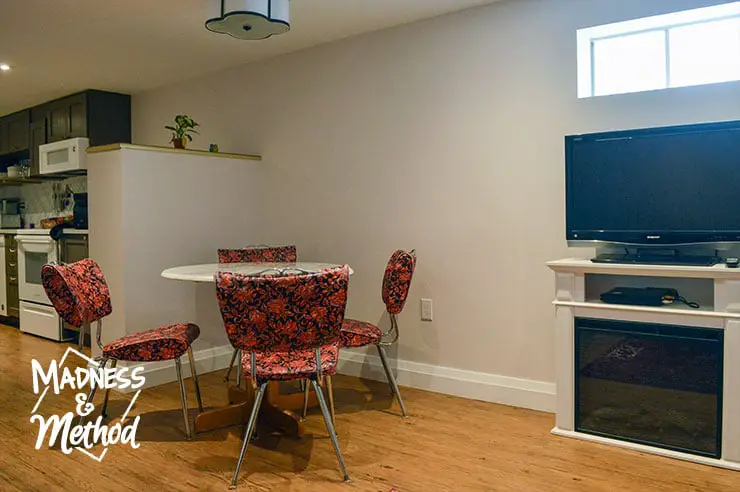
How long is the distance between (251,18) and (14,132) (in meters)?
4.82

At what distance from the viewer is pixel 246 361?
2.52 meters

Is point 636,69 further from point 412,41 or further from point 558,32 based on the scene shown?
point 412,41

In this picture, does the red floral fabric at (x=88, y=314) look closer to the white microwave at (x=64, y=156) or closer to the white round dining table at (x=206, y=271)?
the white round dining table at (x=206, y=271)

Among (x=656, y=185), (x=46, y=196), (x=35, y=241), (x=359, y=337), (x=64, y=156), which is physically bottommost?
(x=359, y=337)

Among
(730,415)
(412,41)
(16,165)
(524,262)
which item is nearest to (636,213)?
(524,262)

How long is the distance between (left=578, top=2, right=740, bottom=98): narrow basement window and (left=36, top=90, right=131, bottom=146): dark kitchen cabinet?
4.37 meters

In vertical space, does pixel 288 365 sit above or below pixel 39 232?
below

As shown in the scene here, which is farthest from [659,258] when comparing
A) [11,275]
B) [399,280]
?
[11,275]

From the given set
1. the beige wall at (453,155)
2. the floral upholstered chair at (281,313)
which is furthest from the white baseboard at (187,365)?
the floral upholstered chair at (281,313)

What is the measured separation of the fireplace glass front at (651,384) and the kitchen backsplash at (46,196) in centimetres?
531

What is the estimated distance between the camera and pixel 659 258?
276 centimetres

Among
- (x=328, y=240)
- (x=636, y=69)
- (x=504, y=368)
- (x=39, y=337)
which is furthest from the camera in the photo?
(x=39, y=337)

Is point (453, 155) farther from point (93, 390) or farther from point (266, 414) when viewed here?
point (93, 390)

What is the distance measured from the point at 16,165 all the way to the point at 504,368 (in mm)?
6023
